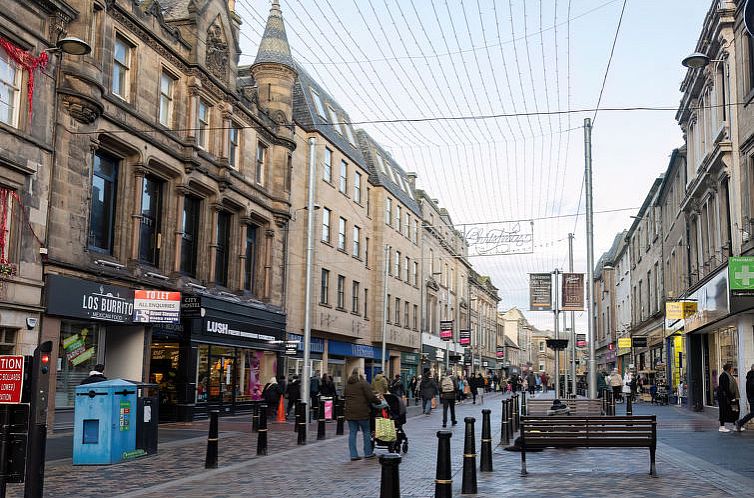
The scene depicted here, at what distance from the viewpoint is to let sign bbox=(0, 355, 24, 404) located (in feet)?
25.0

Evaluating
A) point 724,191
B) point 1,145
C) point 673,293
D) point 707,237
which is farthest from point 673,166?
point 1,145

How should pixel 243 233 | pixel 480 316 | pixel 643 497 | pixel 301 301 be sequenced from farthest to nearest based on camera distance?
1. pixel 480 316
2. pixel 301 301
3. pixel 243 233
4. pixel 643 497

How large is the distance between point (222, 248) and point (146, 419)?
46.7ft

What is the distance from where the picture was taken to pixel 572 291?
24781 millimetres

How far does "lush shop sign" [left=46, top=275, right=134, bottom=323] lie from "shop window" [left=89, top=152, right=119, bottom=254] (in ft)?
4.13

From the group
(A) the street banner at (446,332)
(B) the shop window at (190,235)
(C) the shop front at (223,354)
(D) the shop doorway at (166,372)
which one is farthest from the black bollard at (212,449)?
(A) the street banner at (446,332)

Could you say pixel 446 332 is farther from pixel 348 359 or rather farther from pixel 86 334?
pixel 86 334

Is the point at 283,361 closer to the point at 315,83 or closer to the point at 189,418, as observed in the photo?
the point at 189,418

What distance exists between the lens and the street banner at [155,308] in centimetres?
2053

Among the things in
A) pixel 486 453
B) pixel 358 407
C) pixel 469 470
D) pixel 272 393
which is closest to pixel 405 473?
pixel 486 453

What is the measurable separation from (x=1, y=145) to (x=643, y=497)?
13.9 meters

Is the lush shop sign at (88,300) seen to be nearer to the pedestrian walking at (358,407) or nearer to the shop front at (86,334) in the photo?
the shop front at (86,334)

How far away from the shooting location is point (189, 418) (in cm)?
2470

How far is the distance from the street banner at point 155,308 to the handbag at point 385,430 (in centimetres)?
811
